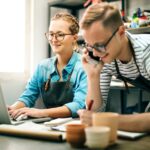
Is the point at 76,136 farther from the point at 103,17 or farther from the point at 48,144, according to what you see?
the point at 103,17

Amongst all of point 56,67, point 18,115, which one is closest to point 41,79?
point 56,67

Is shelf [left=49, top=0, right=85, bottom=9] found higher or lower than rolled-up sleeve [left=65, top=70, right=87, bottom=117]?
higher

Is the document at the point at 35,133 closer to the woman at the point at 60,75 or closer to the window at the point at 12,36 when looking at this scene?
the woman at the point at 60,75

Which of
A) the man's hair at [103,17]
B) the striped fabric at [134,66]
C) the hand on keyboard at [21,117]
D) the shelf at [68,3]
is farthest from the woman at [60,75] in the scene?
the shelf at [68,3]

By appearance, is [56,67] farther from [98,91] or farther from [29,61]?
[29,61]

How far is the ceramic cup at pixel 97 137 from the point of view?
895 mm

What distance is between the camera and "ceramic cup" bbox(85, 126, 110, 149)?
89 cm

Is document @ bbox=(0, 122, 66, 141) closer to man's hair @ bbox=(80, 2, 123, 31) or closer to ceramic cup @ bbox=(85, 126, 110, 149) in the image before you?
ceramic cup @ bbox=(85, 126, 110, 149)

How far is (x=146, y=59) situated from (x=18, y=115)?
0.69m

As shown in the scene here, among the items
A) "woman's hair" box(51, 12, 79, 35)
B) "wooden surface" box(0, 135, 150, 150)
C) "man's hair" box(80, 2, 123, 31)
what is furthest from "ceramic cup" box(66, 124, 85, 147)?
"woman's hair" box(51, 12, 79, 35)

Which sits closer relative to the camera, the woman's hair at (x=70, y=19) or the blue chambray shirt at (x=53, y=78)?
the blue chambray shirt at (x=53, y=78)

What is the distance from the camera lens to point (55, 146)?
0.98m

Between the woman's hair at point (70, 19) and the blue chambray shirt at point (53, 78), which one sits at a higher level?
the woman's hair at point (70, 19)

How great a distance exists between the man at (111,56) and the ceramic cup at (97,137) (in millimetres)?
253
